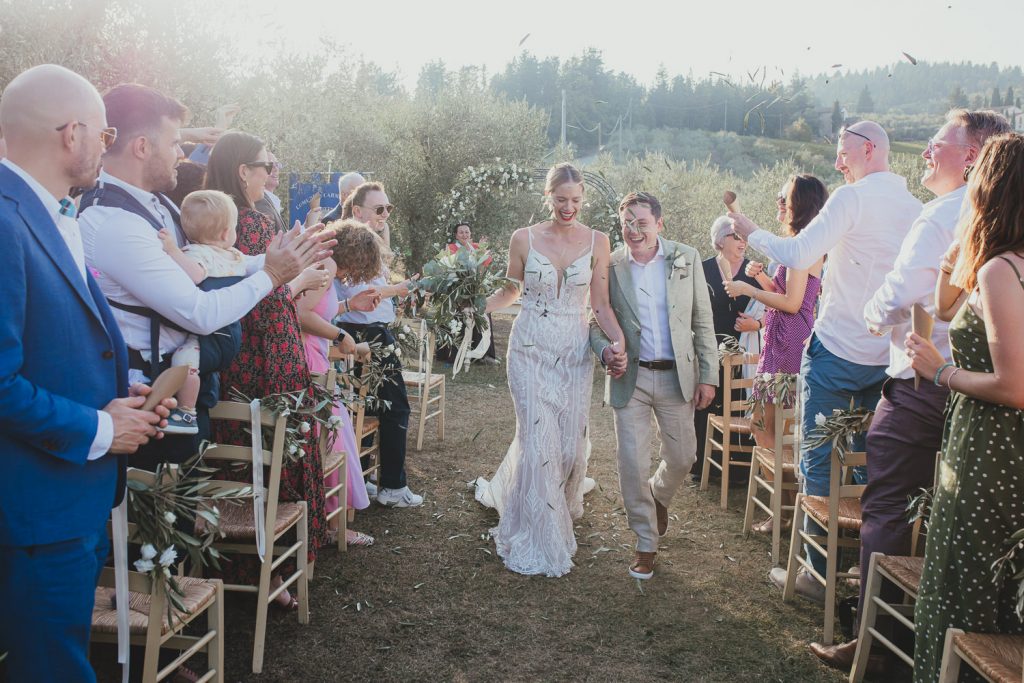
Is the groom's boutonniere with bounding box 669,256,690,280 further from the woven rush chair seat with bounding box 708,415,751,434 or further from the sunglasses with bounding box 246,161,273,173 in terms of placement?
the sunglasses with bounding box 246,161,273,173

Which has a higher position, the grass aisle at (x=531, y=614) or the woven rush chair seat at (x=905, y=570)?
the woven rush chair seat at (x=905, y=570)

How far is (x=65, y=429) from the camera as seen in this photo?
2.08 meters

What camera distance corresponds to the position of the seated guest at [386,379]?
5.89 metres

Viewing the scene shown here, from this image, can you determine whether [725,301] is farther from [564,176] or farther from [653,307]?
[564,176]

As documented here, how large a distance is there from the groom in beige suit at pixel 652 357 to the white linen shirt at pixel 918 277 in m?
1.58

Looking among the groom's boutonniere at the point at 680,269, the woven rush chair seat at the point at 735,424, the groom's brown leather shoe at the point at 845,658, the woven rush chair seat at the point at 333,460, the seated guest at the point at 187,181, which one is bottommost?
the groom's brown leather shoe at the point at 845,658

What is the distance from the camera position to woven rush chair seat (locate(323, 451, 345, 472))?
192 inches

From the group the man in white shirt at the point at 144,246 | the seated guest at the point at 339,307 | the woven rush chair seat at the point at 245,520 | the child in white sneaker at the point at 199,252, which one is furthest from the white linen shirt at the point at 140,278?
the seated guest at the point at 339,307

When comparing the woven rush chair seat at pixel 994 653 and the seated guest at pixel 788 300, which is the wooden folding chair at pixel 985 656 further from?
the seated guest at pixel 788 300

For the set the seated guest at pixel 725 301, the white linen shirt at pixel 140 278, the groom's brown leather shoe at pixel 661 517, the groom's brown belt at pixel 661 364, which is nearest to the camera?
the white linen shirt at pixel 140 278

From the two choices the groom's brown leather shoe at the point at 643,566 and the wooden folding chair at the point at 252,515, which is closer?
the wooden folding chair at the point at 252,515

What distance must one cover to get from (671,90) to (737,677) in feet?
200

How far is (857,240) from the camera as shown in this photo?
14.7 ft

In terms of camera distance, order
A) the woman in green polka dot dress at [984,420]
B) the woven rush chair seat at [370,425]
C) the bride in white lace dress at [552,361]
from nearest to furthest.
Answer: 1. the woman in green polka dot dress at [984,420]
2. the bride in white lace dress at [552,361]
3. the woven rush chair seat at [370,425]
